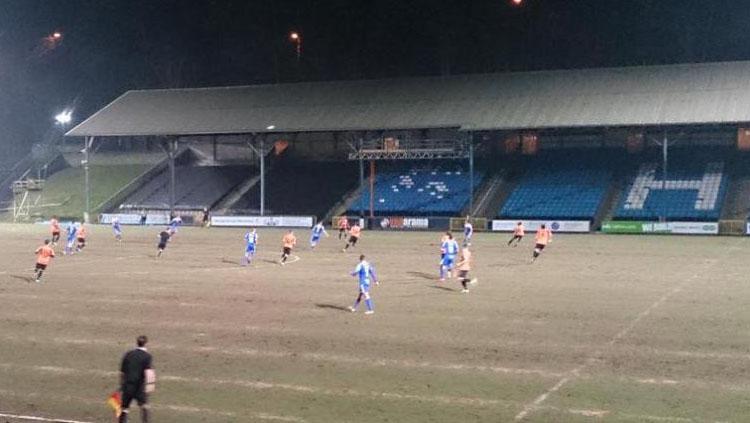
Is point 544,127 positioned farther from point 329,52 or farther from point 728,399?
point 728,399

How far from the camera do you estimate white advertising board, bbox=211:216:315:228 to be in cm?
6147

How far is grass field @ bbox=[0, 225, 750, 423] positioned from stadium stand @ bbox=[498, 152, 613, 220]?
73.3 ft

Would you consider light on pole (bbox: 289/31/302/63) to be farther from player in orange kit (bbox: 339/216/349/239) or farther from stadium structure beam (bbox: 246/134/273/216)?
player in orange kit (bbox: 339/216/349/239)

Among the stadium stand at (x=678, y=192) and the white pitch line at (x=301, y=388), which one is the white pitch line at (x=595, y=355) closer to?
the white pitch line at (x=301, y=388)

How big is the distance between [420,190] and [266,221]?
1258 centimetres

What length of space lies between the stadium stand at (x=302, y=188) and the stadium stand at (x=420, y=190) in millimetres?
2701

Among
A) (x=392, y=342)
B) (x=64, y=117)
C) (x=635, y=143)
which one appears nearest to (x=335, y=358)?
(x=392, y=342)

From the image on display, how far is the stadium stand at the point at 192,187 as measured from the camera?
68.3 m

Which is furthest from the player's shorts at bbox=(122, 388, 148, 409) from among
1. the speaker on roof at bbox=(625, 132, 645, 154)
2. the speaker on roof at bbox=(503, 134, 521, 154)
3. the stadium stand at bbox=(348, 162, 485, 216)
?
the speaker on roof at bbox=(503, 134, 521, 154)

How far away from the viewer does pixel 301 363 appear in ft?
50.1

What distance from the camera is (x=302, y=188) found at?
67.2m

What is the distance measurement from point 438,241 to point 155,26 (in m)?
40.9

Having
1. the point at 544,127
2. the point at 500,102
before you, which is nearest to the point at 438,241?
the point at 544,127

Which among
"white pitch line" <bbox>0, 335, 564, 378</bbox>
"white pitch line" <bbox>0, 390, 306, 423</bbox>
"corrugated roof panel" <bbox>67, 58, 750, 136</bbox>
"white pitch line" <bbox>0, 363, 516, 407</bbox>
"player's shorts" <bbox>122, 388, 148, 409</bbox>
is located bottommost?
"white pitch line" <bbox>0, 390, 306, 423</bbox>
